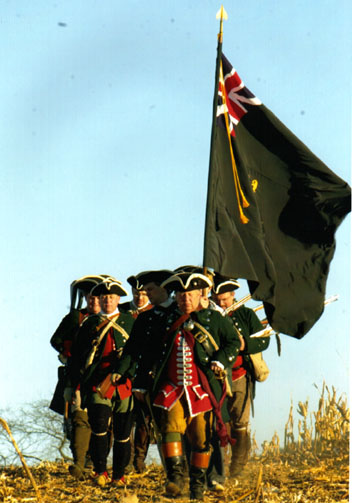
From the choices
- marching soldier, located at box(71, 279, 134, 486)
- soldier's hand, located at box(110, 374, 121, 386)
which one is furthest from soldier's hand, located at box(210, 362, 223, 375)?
marching soldier, located at box(71, 279, 134, 486)

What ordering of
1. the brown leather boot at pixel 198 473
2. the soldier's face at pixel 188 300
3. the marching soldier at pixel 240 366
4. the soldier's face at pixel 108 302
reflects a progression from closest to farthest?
the brown leather boot at pixel 198 473
the soldier's face at pixel 188 300
the soldier's face at pixel 108 302
the marching soldier at pixel 240 366

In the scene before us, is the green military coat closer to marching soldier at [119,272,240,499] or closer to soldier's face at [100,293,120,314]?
soldier's face at [100,293,120,314]

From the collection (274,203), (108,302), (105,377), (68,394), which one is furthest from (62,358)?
(274,203)

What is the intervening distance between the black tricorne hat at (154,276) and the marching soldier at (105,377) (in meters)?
0.29

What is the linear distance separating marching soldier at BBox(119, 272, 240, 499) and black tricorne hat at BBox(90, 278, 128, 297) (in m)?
1.36

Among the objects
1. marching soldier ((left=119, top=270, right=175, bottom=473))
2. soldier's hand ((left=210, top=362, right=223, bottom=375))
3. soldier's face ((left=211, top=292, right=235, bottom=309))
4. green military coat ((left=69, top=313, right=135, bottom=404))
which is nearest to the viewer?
soldier's hand ((left=210, top=362, right=223, bottom=375))

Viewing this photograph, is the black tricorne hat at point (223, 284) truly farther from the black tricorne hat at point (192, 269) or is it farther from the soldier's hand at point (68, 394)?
the soldier's hand at point (68, 394)

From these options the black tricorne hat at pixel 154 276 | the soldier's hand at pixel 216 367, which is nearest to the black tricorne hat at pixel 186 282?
the soldier's hand at pixel 216 367

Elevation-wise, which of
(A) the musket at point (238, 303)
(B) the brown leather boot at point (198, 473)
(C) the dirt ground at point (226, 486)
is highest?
(A) the musket at point (238, 303)

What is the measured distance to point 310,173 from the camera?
41.7 ft

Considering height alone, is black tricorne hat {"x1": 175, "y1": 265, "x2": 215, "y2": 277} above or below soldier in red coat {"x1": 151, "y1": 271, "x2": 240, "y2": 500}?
above

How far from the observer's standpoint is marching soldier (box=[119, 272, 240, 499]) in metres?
10.7

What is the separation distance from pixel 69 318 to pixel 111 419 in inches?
50.7

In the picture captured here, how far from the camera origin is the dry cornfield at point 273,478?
11312 mm
